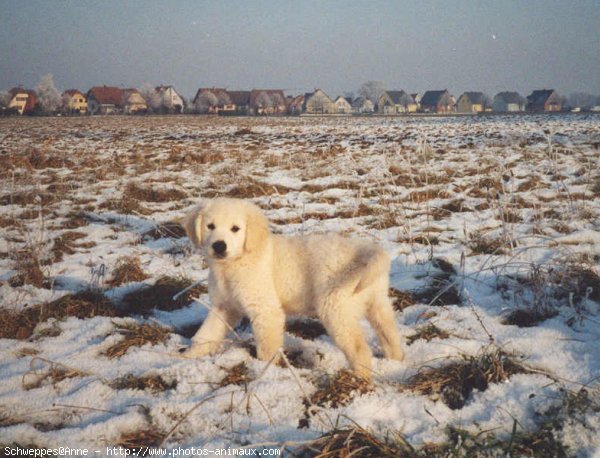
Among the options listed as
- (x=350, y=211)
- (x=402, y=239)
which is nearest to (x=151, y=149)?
(x=350, y=211)

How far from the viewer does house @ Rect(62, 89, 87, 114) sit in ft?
274

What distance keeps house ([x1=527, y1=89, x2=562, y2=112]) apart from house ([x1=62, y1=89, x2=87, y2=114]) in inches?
4088

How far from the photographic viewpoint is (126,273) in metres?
4.38

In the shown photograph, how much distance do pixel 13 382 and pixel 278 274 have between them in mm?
1888

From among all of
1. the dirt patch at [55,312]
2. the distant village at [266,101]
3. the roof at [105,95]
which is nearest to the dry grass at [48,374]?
the dirt patch at [55,312]

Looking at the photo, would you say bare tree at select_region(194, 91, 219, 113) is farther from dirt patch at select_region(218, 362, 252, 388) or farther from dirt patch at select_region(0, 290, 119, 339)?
dirt patch at select_region(218, 362, 252, 388)

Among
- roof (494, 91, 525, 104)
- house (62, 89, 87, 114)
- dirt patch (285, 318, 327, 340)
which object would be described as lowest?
dirt patch (285, 318, 327, 340)

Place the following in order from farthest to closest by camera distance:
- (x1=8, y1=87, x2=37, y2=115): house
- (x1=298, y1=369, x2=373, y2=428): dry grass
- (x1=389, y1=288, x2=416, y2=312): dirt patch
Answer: (x1=8, y1=87, x2=37, y2=115): house → (x1=389, y1=288, x2=416, y2=312): dirt patch → (x1=298, y1=369, x2=373, y2=428): dry grass

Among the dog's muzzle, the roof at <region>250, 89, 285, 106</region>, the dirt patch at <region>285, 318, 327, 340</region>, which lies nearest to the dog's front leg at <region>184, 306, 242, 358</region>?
the dog's muzzle

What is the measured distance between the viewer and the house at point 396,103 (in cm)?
10494

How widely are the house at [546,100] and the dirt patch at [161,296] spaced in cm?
11107

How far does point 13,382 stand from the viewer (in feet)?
8.69

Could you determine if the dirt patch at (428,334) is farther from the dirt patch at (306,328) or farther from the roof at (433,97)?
the roof at (433,97)

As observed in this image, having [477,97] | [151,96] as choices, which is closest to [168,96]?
[151,96]
